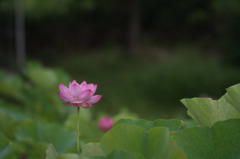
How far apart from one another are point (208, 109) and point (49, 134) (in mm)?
385

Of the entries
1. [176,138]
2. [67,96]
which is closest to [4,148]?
[67,96]

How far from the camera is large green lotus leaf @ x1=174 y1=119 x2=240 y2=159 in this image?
0.50 meters

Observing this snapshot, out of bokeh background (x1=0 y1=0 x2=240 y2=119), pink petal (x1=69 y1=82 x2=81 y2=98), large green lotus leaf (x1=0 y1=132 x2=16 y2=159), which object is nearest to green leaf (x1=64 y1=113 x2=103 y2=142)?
large green lotus leaf (x1=0 y1=132 x2=16 y2=159)

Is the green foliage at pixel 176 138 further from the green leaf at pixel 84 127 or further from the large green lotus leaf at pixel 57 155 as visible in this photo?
the green leaf at pixel 84 127

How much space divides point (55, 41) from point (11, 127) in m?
12.0

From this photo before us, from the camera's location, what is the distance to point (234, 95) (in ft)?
1.74

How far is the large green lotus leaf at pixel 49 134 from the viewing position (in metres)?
0.79

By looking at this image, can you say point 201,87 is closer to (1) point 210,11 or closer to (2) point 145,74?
(2) point 145,74

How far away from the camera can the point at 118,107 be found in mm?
5383

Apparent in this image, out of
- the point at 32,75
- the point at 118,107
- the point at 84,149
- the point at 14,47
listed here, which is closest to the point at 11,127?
the point at 84,149

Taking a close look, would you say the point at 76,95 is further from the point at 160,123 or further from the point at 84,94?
the point at 160,123

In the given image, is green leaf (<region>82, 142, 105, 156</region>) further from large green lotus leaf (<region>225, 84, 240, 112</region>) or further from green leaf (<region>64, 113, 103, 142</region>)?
green leaf (<region>64, 113, 103, 142</region>)

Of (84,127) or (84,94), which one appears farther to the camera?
(84,127)

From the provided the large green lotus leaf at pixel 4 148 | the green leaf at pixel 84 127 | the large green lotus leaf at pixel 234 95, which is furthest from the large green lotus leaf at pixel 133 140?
the green leaf at pixel 84 127
